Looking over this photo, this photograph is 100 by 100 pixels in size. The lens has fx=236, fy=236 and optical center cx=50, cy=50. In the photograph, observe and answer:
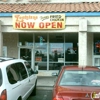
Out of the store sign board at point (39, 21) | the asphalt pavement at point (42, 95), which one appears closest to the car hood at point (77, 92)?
the asphalt pavement at point (42, 95)

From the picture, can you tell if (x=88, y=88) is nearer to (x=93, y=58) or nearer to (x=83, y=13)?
(x=83, y=13)

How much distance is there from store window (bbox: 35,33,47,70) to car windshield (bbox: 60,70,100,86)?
9.61 metres

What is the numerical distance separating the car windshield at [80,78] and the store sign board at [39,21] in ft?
20.5

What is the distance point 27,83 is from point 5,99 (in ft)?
Answer: 7.75

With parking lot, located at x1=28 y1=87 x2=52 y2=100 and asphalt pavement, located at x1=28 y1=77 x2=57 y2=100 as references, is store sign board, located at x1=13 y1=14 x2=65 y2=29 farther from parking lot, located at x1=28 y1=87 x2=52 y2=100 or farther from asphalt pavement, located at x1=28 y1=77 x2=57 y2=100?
parking lot, located at x1=28 y1=87 x2=52 y2=100

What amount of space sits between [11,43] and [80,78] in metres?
10.6

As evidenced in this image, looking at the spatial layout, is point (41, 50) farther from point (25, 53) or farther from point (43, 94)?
point (43, 94)

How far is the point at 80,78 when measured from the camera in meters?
6.32

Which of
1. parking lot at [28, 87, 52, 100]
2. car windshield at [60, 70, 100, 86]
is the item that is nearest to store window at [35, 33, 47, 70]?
parking lot at [28, 87, 52, 100]

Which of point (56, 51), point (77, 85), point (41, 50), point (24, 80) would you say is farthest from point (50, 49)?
point (77, 85)

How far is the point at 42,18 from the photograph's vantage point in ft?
41.4

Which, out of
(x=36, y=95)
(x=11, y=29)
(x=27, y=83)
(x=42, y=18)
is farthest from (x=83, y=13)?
(x=27, y=83)

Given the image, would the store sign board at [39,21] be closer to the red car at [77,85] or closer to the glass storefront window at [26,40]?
the glass storefront window at [26,40]

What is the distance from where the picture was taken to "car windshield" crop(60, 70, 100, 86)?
611 centimetres
